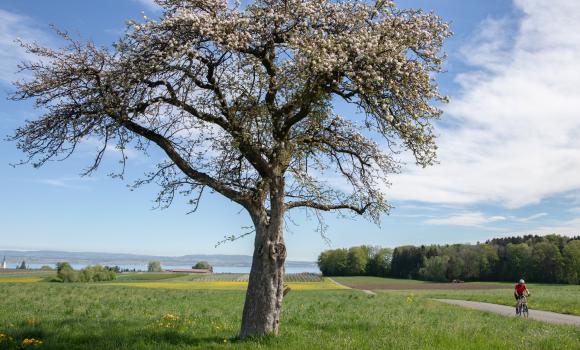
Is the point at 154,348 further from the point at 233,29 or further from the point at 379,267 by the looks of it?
the point at 379,267

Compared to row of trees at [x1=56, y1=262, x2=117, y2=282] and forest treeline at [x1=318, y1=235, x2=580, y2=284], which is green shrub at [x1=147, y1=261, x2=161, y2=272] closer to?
forest treeline at [x1=318, y1=235, x2=580, y2=284]

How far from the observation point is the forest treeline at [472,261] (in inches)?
4427

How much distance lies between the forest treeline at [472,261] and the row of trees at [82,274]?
73974 mm

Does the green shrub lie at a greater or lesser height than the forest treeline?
lesser

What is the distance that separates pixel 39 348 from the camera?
11.7 meters

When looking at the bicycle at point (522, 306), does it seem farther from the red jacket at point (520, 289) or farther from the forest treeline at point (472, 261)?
the forest treeline at point (472, 261)

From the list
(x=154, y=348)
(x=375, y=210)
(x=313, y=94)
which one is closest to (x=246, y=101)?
(x=313, y=94)

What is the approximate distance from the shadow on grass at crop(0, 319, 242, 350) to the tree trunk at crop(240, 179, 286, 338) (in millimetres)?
716

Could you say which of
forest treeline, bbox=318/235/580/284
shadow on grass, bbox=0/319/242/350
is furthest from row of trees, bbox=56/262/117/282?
shadow on grass, bbox=0/319/242/350

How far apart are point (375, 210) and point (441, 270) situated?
118 meters

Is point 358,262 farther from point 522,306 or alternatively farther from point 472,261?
point 522,306

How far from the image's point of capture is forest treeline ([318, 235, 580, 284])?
112m

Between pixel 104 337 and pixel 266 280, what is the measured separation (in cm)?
446

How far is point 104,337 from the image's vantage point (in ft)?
42.8
